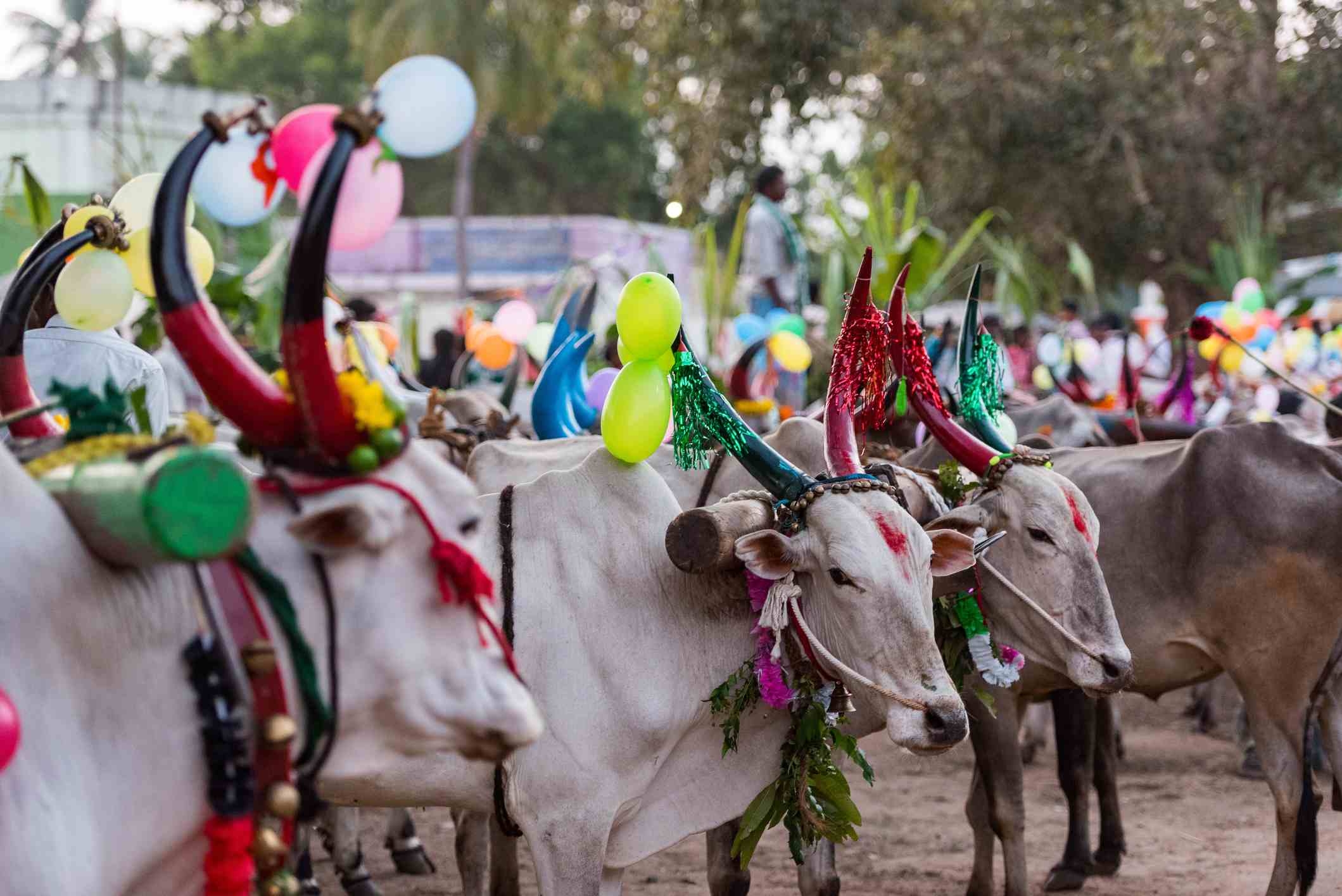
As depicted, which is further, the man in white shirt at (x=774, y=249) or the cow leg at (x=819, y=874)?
the man in white shirt at (x=774, y=249)

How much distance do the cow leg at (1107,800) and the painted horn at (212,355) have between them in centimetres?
456

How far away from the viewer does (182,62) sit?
3806 cm

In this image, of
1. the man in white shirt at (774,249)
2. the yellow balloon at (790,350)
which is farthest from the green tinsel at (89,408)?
the man in white shirt at (774,249)

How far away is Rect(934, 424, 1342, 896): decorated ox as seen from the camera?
517 centimetres

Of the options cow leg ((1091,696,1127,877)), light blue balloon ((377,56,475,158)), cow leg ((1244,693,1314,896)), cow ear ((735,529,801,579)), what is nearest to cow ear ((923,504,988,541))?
cow ear ((735,529,801,579))

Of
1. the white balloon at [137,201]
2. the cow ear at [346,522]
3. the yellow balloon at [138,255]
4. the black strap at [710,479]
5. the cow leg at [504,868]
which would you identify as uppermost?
the white balloon at [137,201]

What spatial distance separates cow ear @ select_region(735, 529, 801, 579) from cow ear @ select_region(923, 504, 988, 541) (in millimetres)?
491

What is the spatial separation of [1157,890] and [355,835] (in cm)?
322

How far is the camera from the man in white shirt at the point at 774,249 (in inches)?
346

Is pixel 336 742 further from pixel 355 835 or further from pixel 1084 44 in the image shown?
pixel 1084 44

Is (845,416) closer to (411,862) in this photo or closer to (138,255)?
(138,255)

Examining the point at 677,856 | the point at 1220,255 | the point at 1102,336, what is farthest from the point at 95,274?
the point at 1220,255

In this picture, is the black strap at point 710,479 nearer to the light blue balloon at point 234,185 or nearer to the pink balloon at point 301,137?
the light blue balloon at point 234,185

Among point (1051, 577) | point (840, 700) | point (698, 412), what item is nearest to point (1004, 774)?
point (1051, 577)
